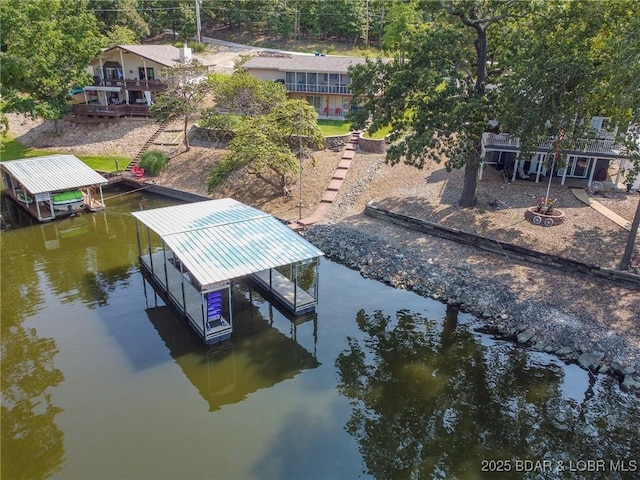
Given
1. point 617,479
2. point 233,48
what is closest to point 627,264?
point 617,479

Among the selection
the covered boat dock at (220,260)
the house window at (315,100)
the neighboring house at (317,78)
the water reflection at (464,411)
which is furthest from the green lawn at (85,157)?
the water reflection at (464,411)

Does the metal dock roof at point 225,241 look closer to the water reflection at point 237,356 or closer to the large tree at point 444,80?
the water reflection at point 237,356

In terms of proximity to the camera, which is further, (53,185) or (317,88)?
(317,88)

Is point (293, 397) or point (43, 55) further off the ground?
point (43, 55)

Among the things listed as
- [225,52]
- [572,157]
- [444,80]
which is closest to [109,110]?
[225,52]

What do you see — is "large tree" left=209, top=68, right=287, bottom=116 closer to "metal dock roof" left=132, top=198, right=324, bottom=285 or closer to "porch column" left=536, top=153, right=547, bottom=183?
"metal dock roof" left=132, top=198, right=324, bottom=285

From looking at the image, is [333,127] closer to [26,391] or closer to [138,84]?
[138,84]

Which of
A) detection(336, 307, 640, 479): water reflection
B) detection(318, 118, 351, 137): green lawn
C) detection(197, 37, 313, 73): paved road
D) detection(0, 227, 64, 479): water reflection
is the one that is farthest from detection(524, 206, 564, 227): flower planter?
detection(197, 37, 313, 73): paved road
